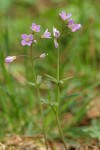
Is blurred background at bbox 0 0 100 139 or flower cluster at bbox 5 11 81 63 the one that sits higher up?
blurred background at bbox 0 0 100 139

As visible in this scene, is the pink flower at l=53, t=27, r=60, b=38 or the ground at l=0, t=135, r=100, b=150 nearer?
the pink flower at l=53, t=27, r=60, b=38

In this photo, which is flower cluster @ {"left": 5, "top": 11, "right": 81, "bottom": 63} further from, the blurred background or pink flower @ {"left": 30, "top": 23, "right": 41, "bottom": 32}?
the blurred background

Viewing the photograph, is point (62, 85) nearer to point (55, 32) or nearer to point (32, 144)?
point (32, 144)

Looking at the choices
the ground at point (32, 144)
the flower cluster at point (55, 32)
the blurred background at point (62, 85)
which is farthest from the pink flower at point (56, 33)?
the ground at point (32, 144)

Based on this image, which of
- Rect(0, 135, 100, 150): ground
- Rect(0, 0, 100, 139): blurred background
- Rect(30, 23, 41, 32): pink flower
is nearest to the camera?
Rect(30, 23, 41, 32): pink flower

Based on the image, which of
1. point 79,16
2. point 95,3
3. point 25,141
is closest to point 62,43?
point 79,16

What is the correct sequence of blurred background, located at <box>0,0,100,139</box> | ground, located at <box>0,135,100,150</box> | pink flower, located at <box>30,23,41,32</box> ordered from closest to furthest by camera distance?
pink flower, located at <box>30,23,41,32</box> < ground, located at <box>0,135,100,150</box> < blurred background, located at <box>0,0,100,139</box>

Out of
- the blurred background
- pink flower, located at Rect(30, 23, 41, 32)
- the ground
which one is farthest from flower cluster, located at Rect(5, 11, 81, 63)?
the ground

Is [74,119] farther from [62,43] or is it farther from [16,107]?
[62,43]

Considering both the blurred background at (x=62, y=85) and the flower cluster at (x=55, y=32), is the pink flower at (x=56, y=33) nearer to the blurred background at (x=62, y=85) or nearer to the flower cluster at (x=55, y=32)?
the flower cluster at (x=55, y=32)
